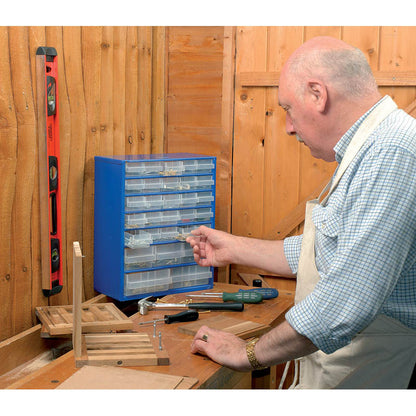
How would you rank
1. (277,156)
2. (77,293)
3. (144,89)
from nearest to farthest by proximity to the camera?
1. (77,293)
2. (144,89)
3. (277,156)

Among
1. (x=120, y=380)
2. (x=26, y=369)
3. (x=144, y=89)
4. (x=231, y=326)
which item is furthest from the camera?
(x=144, y=89)

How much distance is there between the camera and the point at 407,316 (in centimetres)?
141

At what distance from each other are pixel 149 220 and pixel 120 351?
94cm

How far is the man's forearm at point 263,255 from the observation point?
1.95 metres

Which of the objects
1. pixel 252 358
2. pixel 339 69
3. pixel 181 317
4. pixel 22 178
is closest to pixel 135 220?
pixel 22 178

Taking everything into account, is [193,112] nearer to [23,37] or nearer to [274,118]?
[274,118]

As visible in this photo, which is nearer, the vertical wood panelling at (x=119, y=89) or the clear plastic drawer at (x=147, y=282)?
the clear plastic drawer at (x=147, y=282)

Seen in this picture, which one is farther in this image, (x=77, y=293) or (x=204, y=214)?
(x=204, y=214)

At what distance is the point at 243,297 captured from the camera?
2207 millimetres

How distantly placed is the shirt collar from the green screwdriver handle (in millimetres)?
837

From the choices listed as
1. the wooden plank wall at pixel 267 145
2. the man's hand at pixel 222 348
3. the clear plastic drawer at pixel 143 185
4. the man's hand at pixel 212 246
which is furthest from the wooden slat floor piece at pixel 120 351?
the wooden plank wall at pixel 267 145

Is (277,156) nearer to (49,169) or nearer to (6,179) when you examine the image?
(49,169)

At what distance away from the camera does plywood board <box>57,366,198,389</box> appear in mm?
1387

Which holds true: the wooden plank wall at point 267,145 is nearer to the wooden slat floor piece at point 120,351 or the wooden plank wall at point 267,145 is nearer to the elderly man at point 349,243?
the elderly man at point 349,243
